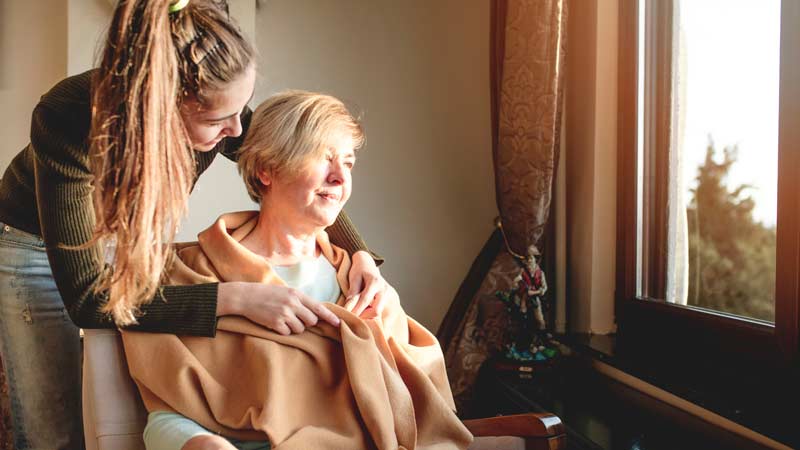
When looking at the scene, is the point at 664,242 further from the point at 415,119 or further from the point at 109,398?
the point at 109,398

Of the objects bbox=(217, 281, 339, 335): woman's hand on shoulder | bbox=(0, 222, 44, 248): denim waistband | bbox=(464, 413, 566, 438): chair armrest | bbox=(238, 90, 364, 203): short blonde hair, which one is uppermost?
bbox=(238, 90, 364, 203): short blonde hair

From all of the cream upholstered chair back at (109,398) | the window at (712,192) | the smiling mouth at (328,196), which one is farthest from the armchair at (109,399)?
the window at (712,192)

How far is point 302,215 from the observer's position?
4.66 ft

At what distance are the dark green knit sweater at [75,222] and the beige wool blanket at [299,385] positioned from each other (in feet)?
0.15

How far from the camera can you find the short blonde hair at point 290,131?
139 cm

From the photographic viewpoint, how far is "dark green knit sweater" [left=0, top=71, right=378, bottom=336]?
1.16 meters

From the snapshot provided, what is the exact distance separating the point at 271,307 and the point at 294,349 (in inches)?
3.6

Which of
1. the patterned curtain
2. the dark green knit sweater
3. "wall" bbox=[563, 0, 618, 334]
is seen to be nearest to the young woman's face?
the dark green knit sweater

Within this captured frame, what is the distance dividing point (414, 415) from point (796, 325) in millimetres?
837

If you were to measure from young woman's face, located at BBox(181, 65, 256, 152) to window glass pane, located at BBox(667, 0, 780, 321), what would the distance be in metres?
1.19

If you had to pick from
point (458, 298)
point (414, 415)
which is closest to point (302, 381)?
point (414, 415)

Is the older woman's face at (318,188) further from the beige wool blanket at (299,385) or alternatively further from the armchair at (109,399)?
the armchair at (109,399)

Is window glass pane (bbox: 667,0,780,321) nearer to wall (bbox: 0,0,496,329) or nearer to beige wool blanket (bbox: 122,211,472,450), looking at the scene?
beige wool blanket (bbox: 122,211,472,450)

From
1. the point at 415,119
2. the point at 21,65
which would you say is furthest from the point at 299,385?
the point at 21,65
